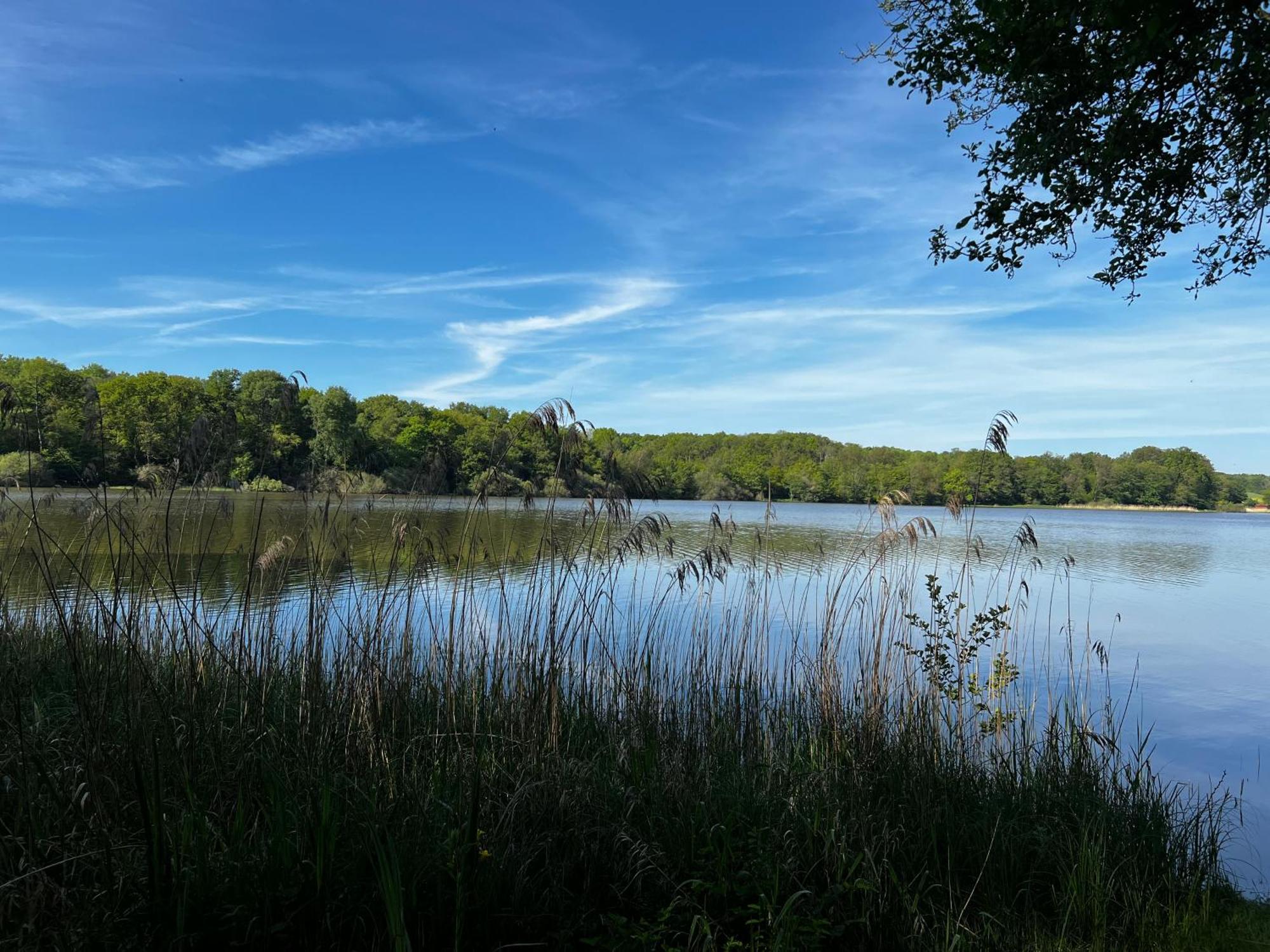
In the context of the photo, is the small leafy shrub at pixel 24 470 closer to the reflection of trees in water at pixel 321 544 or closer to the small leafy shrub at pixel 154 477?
the reflection of trees in water at pixel 321 544

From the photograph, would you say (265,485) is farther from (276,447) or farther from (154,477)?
(154,477)

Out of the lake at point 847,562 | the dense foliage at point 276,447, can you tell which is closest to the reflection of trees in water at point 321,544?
the lake at point 847,562

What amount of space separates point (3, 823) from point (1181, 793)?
799 cm

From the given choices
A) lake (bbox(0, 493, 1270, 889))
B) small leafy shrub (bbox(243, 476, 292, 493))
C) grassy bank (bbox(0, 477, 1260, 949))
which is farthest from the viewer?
lake (bbox(0, 493, 1270, 889))

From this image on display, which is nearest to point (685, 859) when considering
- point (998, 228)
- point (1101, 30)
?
point (1101, 30)

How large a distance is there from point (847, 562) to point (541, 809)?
3761 millimetres

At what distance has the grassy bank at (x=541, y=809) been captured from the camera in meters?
2.29

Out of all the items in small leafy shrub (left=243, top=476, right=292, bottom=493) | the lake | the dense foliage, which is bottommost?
the lake

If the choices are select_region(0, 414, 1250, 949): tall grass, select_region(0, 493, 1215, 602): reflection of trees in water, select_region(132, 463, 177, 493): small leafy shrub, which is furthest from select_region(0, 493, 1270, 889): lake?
select_region(0, 414, 1250, 949): tall grass

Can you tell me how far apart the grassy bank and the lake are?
35cm

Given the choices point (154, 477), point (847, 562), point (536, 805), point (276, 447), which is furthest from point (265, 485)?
point (847, 562)

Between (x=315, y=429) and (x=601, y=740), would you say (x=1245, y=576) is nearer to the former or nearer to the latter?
(x=601, y=740)

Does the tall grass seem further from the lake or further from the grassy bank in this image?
the lake

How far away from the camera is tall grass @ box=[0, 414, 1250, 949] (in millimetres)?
2287
